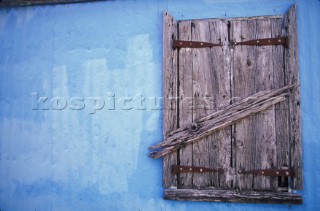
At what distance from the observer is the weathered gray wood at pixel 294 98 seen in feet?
8.06

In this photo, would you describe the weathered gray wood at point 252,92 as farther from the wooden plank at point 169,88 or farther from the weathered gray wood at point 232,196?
the wooden plank at point 169,88

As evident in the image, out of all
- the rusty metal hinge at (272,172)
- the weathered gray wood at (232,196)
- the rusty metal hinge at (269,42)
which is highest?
the rusty metal hinge at (269,42)

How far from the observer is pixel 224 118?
256 centimetres

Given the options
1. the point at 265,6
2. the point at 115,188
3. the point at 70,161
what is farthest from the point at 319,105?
the point at 70,161

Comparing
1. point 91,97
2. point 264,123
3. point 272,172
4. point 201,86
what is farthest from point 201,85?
point 91,97

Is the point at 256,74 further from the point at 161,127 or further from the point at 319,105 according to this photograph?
the point at 161,127

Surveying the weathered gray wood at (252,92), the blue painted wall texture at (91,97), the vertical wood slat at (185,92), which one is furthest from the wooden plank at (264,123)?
the vertical wood slat at (185,92)

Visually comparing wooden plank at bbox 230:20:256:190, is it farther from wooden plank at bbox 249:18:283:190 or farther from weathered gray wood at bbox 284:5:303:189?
weathered gray wood at bbox 284:5:303:189

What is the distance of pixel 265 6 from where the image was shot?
261 cm

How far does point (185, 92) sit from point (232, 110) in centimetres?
53

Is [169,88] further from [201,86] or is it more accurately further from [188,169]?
[188,169]

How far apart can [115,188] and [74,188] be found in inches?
19.1

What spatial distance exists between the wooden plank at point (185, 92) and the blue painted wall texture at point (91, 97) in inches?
8.2

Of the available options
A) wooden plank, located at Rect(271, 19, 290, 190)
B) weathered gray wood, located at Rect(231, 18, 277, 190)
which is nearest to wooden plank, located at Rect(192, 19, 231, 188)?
weathered gray wood, located at Rect(231, 18, 277, 190)
